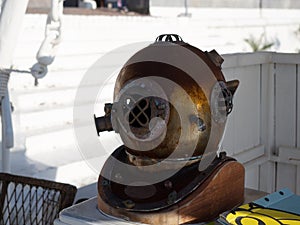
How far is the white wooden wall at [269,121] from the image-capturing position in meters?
2.69

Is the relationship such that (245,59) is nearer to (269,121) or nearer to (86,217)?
(269,121)

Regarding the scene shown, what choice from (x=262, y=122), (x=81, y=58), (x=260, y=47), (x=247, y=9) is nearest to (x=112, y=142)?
(x=262, y=122)

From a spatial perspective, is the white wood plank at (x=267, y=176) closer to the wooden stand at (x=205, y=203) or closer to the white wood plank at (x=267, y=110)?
the white wood plank at (x=267, y=110)

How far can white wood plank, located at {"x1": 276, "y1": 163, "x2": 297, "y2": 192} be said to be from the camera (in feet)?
9.17

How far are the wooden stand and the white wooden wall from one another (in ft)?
4.06

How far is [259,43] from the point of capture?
33.3 feet

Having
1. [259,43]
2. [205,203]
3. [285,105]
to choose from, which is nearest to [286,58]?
[285,105]

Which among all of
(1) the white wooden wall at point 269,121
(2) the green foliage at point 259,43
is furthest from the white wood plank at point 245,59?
(2) the green foliage at point 259,43

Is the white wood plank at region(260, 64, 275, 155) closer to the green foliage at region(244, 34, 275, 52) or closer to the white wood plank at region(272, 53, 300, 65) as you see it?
the white wood plank at region(272, 53, 300, 65)

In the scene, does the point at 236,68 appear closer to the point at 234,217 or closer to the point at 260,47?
the point at 234,217

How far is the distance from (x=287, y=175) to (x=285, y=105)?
337 mm

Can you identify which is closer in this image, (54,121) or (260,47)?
(54,121)

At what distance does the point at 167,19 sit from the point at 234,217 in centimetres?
682

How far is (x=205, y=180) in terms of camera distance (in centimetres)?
130
